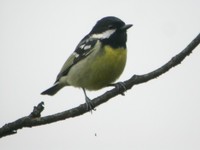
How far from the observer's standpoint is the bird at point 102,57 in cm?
531

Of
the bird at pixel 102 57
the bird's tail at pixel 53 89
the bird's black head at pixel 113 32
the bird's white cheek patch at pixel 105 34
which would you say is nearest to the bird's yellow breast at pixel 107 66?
the bird at pixel 102 57

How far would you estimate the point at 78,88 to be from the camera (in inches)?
235

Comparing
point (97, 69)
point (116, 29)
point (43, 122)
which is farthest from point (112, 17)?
point (43, 122)

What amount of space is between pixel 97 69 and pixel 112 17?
84 cm

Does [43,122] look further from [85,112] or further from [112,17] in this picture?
[112,17]

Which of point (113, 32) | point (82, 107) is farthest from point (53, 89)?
point (82, 107)

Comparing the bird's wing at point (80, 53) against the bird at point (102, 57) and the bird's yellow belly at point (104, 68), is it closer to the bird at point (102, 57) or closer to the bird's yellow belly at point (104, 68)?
the bird at point (102, 57)

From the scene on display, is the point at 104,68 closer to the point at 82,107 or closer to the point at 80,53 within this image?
the point at 80,53

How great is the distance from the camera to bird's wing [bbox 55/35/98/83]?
18.9ft

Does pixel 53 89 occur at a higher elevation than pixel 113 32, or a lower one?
lower

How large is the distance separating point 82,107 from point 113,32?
1860 millimetres

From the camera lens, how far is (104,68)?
5.29 metres

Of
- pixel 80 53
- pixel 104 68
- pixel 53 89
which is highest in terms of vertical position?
pixel 80 53

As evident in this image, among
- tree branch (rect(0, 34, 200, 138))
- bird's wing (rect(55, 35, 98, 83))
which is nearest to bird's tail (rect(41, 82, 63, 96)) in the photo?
bird's wing (rect(55, 35, 98, 83))
